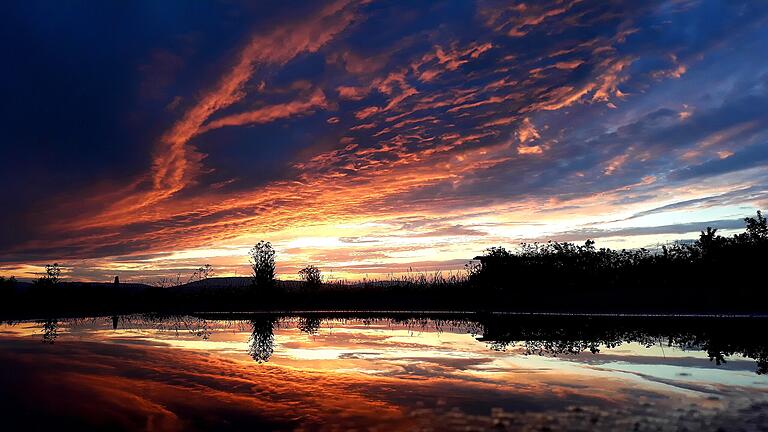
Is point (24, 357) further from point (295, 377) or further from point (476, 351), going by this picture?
point (476, 351)

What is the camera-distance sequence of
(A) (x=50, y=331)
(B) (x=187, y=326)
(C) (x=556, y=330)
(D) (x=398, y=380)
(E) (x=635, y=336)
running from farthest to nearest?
1. (B) (x=187, y=326)
2. (A) (x=50, y=331)
3. (C) (x=556, y=330)
4. (E) (x=635, y=336)
5. (D) (x=398, y=380)

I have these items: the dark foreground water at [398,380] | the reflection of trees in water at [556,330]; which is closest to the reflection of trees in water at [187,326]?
the reflection of trees in water at [556,330]

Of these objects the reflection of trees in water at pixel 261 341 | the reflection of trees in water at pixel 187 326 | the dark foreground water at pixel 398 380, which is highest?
the reflection of trees in water at pixel 187 326

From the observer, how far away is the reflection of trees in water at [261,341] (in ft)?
47.0

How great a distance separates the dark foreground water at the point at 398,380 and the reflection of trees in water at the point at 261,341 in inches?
3.9

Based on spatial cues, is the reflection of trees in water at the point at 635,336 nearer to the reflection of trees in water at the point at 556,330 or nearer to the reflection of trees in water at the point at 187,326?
the reflection of trees in water at the point at 556,330

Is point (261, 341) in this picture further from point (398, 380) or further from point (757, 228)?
point (757, 228)

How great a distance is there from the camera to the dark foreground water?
291 inches

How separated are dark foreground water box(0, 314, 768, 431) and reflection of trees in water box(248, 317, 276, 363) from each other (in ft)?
0.33

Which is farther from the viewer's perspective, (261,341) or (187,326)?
(187,326)

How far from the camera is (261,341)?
1773 centimetres

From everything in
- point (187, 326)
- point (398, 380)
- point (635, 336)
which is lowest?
point (398, 380)

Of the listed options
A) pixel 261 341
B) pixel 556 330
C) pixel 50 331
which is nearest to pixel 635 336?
pixel 556 330

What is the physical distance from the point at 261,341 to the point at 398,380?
340 inches
